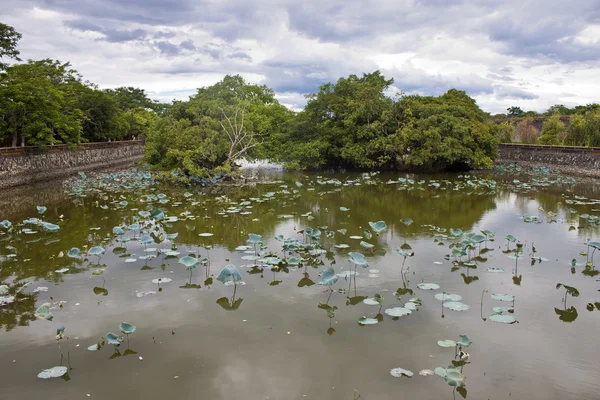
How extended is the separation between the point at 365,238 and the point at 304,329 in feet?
14.8

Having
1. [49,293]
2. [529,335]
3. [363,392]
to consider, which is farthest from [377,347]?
[49,293]

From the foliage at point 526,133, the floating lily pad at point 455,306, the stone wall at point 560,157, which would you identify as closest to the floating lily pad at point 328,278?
the floating lily pad at point 455,306

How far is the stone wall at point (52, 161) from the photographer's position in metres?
18.7

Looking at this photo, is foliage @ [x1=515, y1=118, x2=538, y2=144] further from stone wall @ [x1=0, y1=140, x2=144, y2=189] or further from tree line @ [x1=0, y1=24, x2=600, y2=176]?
stone wall @ [x1=0, y1=140, x2=144, y2=189]

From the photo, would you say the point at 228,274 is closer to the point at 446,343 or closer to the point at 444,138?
the point at 446,343

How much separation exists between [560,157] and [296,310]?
24.5 meters

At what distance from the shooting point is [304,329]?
5602 mm

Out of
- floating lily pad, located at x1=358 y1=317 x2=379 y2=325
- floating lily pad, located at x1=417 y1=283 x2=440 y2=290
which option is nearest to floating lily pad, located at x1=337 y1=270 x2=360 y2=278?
floating lily pad, located at x1=417 y1=283 x2=440 y2=290

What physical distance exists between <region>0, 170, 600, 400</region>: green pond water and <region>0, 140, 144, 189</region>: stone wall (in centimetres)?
824

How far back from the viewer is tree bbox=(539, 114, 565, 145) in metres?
30.1

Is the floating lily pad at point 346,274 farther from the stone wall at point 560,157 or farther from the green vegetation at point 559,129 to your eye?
the green vegetation at point 559,129

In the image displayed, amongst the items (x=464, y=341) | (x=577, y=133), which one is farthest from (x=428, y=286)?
(x=577, y=133)

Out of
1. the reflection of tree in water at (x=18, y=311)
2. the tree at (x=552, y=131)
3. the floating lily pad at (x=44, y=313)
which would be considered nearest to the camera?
the floating lily pad at (x=44, y=313)

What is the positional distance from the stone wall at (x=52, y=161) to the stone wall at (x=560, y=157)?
27.3 metres
